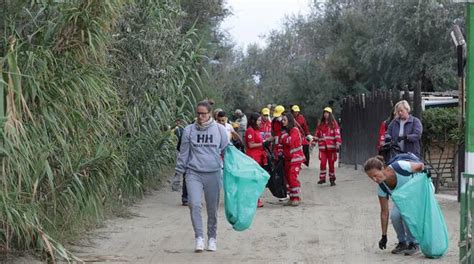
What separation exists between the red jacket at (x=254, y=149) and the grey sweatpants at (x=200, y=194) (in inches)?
188

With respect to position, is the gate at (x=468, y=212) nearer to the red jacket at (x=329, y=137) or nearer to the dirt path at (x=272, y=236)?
the dirt path at (x=272, y=236)

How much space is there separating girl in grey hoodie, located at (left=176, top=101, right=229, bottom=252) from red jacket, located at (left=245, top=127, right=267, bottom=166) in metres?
4.75

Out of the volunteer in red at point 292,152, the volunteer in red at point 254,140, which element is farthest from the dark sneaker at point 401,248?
the volunteer in red at point 254,140

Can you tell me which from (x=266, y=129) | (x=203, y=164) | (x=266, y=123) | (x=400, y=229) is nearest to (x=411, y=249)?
(x=400, y=229)

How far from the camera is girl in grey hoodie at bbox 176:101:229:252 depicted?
9.83m

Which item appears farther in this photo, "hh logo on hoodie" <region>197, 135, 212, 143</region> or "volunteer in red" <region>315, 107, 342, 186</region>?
"volunteer in red" <region>315, 107, 342, 186</region>

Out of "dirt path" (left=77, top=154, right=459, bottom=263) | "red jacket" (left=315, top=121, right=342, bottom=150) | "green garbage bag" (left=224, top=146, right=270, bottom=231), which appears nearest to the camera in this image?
"dirt path" (left=77, top=154, right=459, bottom=263)

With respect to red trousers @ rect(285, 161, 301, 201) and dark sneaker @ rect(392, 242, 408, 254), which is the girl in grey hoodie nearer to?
dark sneaker @ rect(392, 242, 408, 254)

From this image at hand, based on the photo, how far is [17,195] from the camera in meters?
7.96

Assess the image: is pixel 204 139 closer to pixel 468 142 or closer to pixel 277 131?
pixel 468 142

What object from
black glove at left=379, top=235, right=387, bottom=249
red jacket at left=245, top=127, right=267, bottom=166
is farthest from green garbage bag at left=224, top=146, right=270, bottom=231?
red jacket at left=245, top=127, right=267, bottom=166

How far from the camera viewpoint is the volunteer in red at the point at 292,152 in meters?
14.5

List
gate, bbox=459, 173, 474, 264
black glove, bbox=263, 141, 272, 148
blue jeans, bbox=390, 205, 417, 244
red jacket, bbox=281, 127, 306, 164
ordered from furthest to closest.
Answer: black glove, bbox=263, 141, 272, 148, red jacket, bbox=281, 127, 306, 164, blue jeans, bbox=390, 205, 417, 244, gate, bbox=459, 173, 474, 264

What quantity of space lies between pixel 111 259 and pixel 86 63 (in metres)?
2.01
